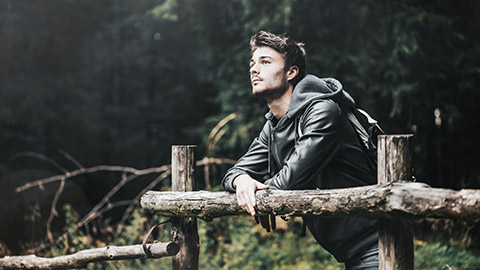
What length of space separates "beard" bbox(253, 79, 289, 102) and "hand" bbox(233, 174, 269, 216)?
52 centimetres

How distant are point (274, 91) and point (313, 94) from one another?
27 cm

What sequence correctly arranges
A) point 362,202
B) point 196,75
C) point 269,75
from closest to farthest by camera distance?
point 362,202 < point 269,75 < point 196,75

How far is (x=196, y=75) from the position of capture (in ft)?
45.8

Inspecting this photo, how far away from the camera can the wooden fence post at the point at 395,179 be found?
2.72m

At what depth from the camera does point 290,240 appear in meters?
7.19

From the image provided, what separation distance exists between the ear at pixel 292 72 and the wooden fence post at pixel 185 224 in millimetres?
965

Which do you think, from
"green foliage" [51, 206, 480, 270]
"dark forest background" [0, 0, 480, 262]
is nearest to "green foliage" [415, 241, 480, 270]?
"green foliage" [51, 206, 480, 270]

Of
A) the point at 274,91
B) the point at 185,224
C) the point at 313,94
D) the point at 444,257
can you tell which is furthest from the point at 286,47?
the point at 444,257

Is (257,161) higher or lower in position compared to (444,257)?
higher

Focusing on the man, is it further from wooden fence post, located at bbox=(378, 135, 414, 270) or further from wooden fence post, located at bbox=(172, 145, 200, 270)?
wooden fence post, located at bbox=(172, 145, 200, 270)

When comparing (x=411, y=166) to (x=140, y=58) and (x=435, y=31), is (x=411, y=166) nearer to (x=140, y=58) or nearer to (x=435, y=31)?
(x=435, y=31)

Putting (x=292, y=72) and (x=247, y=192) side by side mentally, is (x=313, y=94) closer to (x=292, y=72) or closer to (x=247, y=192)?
(x=292, y=72)

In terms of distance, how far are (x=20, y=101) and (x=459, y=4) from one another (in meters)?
8.12

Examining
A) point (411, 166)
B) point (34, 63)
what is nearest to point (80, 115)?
point (34, 63)
